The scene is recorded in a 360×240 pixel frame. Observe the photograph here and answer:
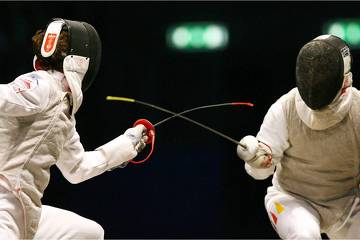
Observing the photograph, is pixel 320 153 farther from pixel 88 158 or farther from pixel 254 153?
pixel 88 158

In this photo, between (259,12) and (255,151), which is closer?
(255,151)

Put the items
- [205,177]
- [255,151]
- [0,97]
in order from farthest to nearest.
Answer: [205,177]
[255,151]
[0,97]

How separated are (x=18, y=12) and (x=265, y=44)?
1504 mm

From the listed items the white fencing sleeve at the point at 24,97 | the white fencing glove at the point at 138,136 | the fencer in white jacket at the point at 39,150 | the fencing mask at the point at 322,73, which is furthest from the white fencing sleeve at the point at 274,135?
the white fencing sleeve at the point at 24,97

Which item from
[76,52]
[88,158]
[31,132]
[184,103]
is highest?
[76,52]

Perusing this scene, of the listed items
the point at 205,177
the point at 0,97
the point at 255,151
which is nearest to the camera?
the point at 0,97

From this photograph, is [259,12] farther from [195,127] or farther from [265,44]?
[195,127]

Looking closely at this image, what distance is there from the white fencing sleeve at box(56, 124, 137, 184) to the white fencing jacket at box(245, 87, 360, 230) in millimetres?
525

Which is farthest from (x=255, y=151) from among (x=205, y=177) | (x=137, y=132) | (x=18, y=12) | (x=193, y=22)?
(x=18, y=12)

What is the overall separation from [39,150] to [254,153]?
33.1 inches

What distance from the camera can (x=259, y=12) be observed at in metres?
4.69

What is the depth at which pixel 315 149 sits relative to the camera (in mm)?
3188

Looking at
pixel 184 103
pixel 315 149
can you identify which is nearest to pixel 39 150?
pixel 315 149

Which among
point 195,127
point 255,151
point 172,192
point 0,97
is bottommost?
point 172,192
